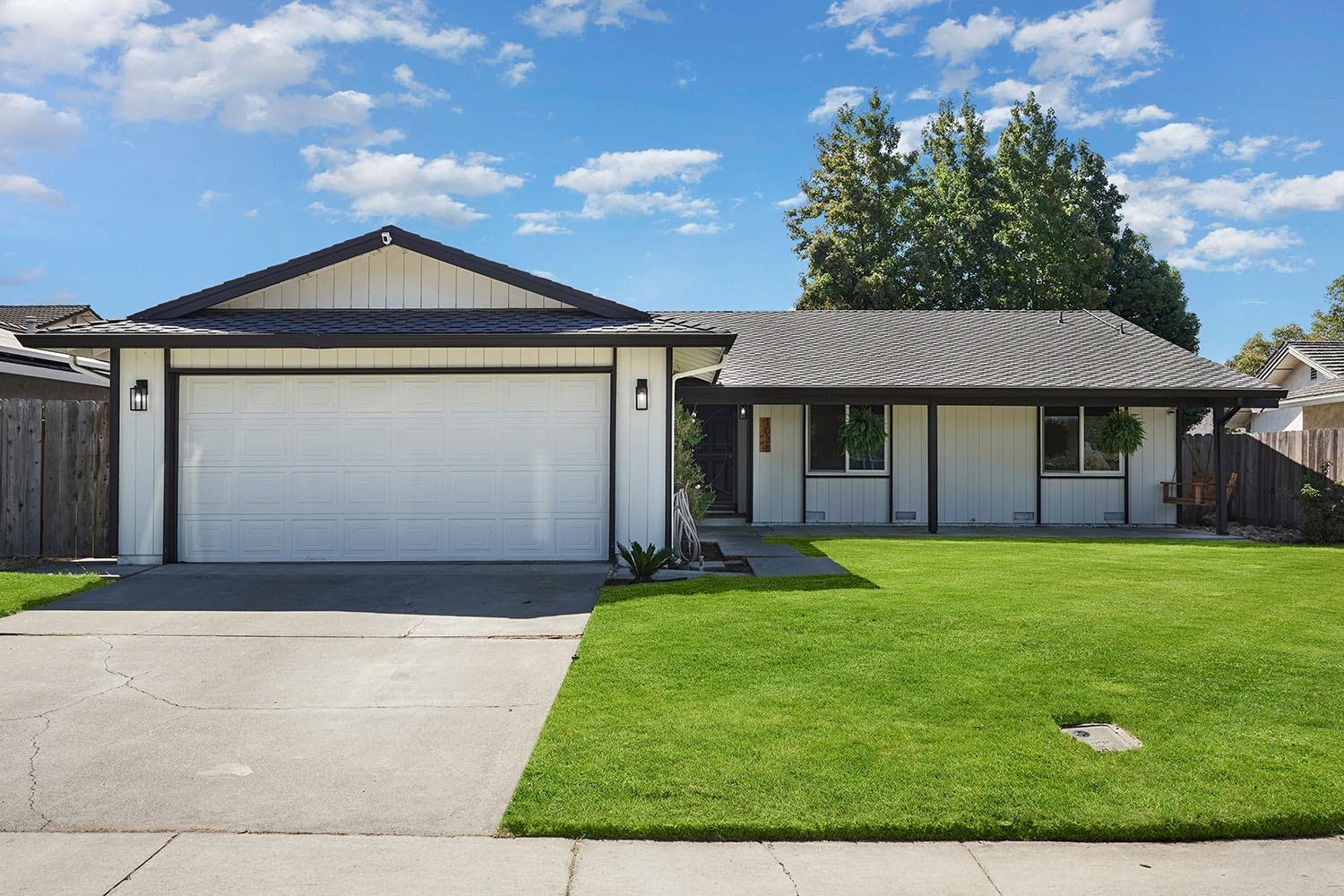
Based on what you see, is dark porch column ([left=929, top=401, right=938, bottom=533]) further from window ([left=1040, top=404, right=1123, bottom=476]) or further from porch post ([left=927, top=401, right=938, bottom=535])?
window ([left=1040, top=404, right=1123, bottom=476])

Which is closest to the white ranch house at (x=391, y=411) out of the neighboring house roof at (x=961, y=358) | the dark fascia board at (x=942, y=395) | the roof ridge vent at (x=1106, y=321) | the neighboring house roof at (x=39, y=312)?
the dark fascia board at (x=942, y=395)

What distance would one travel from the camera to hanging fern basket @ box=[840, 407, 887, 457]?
14.8 metres

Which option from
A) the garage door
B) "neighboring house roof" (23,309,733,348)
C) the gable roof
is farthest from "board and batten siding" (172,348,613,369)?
the gable roof

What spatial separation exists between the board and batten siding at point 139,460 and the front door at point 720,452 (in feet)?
29.4

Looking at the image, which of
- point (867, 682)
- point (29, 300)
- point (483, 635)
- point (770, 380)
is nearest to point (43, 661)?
point (483, 635)

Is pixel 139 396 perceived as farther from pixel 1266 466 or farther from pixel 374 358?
pixel 1266 466

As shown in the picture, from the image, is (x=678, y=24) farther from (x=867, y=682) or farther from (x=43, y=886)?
(x=43, y=886)

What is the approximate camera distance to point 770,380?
47.0 feet

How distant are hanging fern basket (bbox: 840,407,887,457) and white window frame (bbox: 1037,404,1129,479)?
Result: 2.78 meters

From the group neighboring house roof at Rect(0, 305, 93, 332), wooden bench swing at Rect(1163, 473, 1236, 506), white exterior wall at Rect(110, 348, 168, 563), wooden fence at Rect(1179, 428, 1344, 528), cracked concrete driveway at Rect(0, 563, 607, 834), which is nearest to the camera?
cracked concrete driveway at Rect(0, 563, 607, 834)

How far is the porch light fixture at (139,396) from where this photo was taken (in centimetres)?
980

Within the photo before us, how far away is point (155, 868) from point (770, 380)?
1197 centimetres

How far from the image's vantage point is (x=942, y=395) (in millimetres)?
14055

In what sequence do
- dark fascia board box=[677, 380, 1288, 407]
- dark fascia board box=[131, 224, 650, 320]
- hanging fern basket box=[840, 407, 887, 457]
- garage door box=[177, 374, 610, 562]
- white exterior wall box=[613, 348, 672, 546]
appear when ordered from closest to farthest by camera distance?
white exterior wall box=[613, 348, 672, 546] < garage door box=[177, 374, 610, 562] < dark fascia board box=[131, 224, 650, 320] < dark fascia board box=[677, 380, 1288, 407] < hanging fern basket box=[840, 407, 887, 457]
